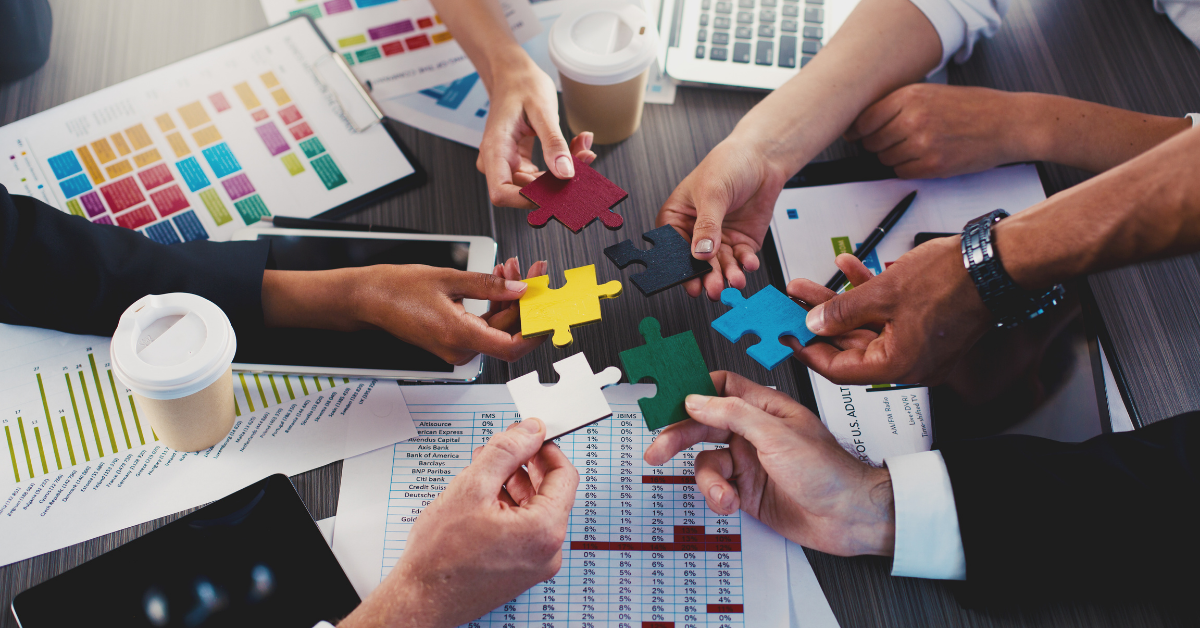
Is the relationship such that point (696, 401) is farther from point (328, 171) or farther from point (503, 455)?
point (328, 171)

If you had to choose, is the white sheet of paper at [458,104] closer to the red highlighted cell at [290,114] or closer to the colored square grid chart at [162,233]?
the red highlighted cell at [290,114]

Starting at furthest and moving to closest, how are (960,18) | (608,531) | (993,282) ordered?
(960,18), (608,531), (993,282)

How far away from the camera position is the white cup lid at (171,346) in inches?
42.9

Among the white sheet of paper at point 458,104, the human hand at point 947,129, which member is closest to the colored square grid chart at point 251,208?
the white sheet of paper at point 458,104

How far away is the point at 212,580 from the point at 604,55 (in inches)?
50.4

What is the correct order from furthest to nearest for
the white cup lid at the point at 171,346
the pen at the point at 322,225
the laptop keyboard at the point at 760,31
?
1. the laptop keyboard at the point at 760,31
2. the pen at the point at 322,225
3. the white cup lid at the point at 171,346

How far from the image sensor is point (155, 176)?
5.41 ft

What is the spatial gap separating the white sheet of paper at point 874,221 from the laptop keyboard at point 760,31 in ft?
1.38

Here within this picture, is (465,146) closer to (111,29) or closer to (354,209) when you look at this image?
(354,209)

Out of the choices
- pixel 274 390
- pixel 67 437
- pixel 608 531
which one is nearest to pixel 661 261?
pixel 608 531

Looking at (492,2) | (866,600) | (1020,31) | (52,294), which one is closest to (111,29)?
(52,294)

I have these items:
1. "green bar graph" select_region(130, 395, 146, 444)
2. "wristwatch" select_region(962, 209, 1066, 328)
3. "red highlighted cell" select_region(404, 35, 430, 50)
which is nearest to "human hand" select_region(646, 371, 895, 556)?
"wristwatch" select_region(962, 209, 1066, 328)

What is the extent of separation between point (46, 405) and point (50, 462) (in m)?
0.13

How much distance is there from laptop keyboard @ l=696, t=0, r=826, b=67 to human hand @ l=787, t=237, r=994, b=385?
782mm
